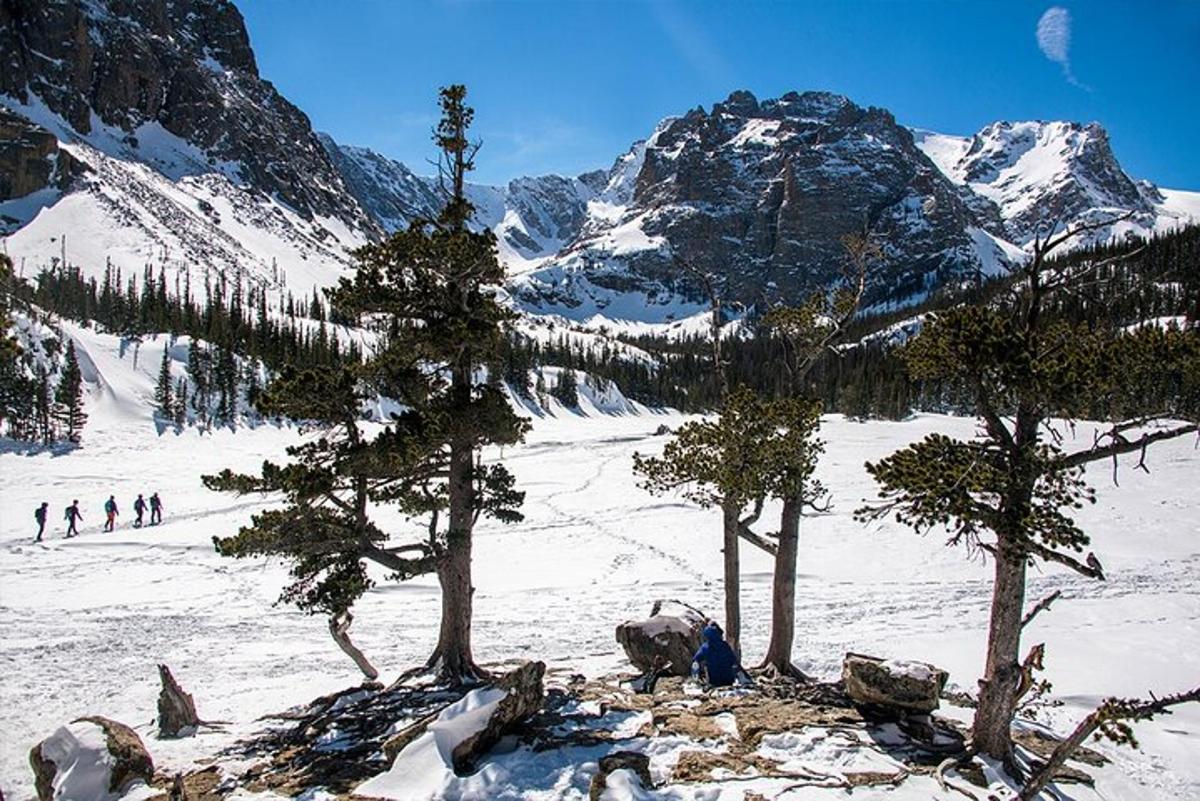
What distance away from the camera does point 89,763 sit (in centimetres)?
993

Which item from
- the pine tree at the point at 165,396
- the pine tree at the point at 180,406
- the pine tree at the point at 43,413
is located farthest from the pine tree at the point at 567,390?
the pine tree at the point at 43,413

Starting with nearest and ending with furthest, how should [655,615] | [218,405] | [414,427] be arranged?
[414,427] < [655,615] < [218,405]

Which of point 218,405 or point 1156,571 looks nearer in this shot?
point 1156,571

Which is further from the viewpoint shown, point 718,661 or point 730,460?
point 730,460

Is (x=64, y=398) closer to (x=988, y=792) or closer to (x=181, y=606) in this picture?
(x=181, y=606)

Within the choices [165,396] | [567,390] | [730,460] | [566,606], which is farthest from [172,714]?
[567,390]

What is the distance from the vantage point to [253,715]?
552 inches

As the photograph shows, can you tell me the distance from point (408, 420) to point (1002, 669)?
1095cm

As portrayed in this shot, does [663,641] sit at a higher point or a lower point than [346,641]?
lower

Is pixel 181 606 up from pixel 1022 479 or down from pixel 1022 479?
down

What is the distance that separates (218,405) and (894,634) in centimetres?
8613

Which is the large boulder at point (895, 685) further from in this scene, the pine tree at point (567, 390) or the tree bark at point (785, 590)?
the pine tree at point (567, 390)

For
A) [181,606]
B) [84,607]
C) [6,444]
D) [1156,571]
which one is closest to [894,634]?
[1156,571]

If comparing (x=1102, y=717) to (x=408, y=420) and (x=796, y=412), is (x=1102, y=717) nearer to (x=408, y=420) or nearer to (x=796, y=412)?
(x=796, y=412)
